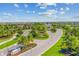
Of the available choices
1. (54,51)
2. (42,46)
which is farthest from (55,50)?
(42,46)

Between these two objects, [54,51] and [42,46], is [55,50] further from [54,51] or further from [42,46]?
[42,46]

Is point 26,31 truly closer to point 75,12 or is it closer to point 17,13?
point 17,13

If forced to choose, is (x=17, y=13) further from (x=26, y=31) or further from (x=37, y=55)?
(x=37, y=55)

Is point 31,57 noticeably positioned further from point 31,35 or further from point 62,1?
point 62,1

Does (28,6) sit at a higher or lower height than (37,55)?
higher

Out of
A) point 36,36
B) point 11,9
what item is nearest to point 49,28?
point 36,36

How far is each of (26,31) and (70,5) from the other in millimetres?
421

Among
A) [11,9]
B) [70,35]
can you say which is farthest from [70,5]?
[11,9]

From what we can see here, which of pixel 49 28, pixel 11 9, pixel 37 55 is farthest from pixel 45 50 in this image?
pixel 11 9

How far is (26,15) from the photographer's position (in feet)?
5.75

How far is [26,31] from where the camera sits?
1748mm

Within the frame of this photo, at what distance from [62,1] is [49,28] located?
0.25 metres

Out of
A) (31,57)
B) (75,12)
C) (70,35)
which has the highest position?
(75,12)

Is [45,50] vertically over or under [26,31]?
under
